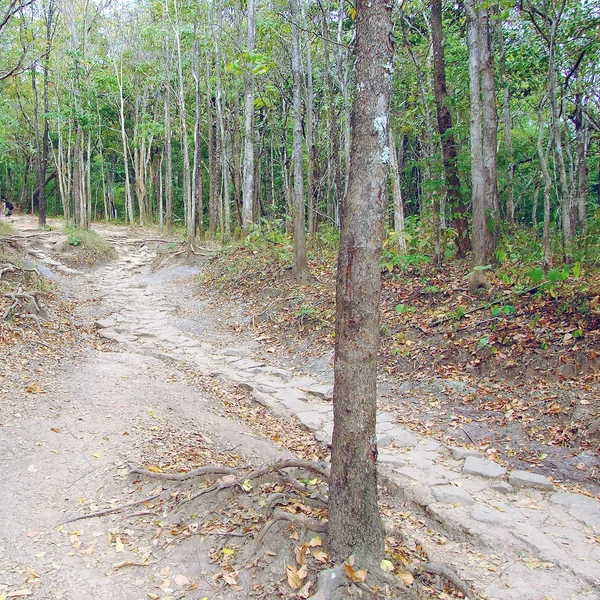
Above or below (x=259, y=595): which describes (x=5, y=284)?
above

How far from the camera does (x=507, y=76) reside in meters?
12.4

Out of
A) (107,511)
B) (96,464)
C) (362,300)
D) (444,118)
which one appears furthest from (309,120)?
(107,511)

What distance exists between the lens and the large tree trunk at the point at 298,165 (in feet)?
32.3

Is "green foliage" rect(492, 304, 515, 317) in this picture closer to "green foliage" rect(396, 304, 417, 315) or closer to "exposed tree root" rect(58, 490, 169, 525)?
"green foliage" rect(396, 304, 417, 315)

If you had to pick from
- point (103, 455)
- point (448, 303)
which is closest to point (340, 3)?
point (448, 303)

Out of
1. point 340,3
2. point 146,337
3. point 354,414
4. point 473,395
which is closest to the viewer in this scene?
point 354,414

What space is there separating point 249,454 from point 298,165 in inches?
272

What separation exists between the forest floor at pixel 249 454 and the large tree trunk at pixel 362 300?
11.9 inches

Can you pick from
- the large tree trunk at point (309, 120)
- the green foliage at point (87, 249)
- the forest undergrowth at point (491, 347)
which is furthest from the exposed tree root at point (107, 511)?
the green foliage at point (87, 249)

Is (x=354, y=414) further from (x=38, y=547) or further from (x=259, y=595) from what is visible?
(x=38, y=547)

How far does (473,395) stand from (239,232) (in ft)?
35.9

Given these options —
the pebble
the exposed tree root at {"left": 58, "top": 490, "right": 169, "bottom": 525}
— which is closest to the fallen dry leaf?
the exposed tree root at {"left": 58, "top": 490, "right": 169, "bottom": 525}

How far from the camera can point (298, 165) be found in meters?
10.3

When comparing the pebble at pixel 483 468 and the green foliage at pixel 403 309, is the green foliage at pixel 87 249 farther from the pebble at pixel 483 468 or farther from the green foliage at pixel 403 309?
the pebble at pixel 483 468
